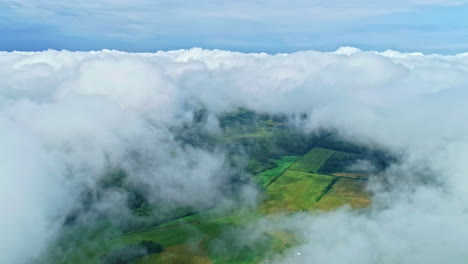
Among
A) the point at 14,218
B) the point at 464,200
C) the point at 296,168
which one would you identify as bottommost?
the point at 296,168

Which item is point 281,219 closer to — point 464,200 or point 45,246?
point 464,200

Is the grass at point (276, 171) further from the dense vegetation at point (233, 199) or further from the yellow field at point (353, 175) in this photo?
the yellow field at point (353, 175)

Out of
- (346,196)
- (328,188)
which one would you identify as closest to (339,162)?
(328,188)

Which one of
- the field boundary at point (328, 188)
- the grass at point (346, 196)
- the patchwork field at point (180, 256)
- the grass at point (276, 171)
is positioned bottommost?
the grass at point (276, 171)

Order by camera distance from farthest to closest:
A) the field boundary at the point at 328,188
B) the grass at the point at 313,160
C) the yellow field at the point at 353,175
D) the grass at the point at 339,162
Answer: the grass at the point at 313,160 → the grass at the point at 339,162 → the yellow field at the point at 353,175 → the field boundary at the point at 328,188

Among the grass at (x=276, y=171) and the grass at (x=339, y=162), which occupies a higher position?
the grass at (x=339, y=162)

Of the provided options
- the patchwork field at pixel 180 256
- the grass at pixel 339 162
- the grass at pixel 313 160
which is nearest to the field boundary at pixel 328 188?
the grass at pixel 339 162

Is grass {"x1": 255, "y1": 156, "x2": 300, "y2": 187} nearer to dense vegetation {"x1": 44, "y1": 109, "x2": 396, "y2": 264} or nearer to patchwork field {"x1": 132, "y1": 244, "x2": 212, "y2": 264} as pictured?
dense vegetation {"x1": 44, "y1": 109, "x2": 396, "y2": 264}


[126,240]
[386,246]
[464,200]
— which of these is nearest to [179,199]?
[126,240]
